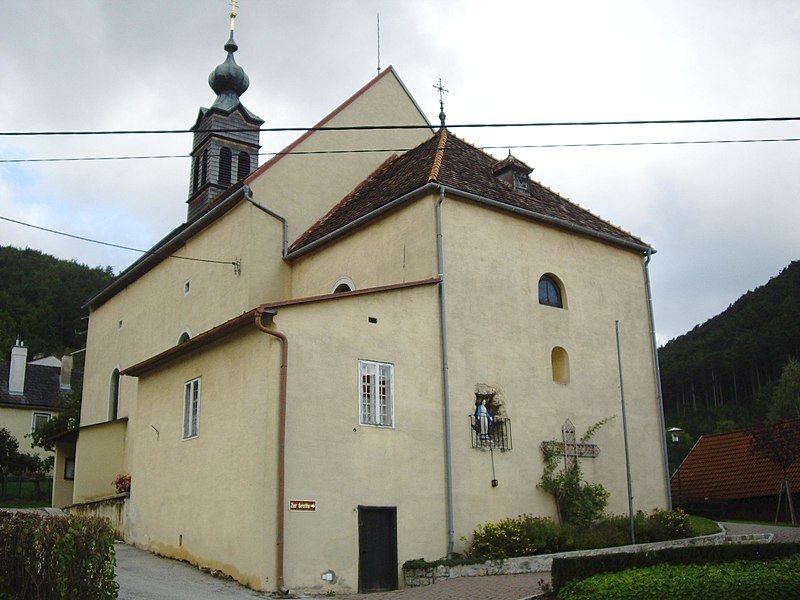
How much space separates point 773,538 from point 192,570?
13.7 m

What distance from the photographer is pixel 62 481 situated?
31750 millimetres

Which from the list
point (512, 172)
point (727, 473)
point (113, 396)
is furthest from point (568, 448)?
point (113, 396)

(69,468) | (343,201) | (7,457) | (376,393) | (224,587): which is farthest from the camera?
(7,457)

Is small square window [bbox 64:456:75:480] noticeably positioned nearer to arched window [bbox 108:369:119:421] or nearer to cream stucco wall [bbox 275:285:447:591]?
arched window [bbox 108:369:119:421]

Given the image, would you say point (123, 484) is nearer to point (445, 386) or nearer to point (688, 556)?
point (445, 386)

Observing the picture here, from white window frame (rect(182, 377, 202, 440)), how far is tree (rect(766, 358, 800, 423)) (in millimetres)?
44193

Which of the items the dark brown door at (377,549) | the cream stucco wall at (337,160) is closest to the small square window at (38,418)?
the cream stucco wall at (337,160)

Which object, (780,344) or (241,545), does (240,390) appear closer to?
(241,545)

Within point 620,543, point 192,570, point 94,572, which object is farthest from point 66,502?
point 94,572

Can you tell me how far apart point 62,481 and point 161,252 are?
10276 millimetres

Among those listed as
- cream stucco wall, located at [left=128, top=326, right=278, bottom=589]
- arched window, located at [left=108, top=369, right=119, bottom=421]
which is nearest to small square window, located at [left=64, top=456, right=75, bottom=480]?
arched window, located at [left=108, top=369, right=119, bottom=421]

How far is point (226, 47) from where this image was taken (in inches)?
1586

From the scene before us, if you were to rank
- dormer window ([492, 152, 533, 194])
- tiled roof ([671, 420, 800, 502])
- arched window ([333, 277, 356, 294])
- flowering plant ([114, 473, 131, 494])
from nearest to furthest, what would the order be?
1. arched window ([333, 277, 356, 294])
2. dormer window ([492, 152, 533, 194])
3. flowering plant ([114, 473, 131, 494])
4. tiled roof ([671, 420, 800, 502])

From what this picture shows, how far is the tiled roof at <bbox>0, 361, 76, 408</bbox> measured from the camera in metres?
51.4
